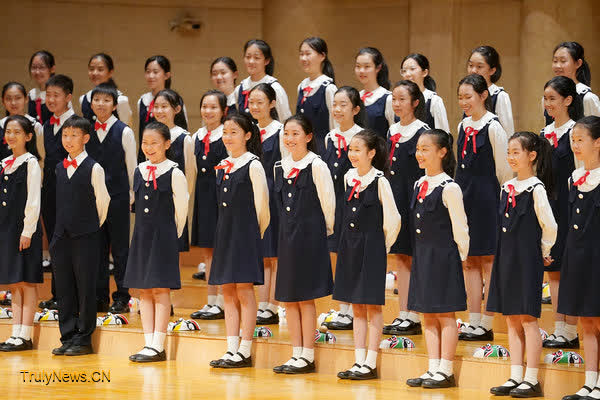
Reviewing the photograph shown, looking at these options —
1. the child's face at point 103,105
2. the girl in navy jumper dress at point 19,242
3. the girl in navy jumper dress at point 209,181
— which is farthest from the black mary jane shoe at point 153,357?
the child's face at point 103,105

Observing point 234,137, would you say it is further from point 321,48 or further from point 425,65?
point 425,65

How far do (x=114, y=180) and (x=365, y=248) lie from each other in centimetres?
208

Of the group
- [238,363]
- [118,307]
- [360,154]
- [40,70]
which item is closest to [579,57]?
[360,154]

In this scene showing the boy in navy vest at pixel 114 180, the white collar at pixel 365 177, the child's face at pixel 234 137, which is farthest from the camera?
the boy in navy vest at pixel 114 180

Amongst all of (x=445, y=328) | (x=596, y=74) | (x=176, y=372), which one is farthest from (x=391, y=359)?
(x=596, y=74)

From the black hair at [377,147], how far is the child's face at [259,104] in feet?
2.92

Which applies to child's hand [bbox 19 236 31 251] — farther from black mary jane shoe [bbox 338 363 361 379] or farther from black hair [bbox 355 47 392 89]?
black hair [bbox 355 47 392 89]

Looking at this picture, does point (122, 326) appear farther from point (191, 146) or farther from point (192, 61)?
point (192, 61)

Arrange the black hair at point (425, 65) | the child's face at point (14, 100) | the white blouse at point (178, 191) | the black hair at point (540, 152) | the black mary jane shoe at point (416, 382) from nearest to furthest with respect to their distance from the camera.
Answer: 1. the black hair at point (540, 152)
2. the black mary jane shoe at point (416, 382)
3. the white blouse at point (178, 191)
4. the black hair at point (425, 65)
5. the child's face at point (14, 100)

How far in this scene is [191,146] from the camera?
639cm

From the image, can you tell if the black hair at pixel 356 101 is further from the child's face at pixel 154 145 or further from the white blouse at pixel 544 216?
the white blouse at pixel 544 216

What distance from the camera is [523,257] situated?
479 cm

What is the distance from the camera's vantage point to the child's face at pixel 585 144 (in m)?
4.72

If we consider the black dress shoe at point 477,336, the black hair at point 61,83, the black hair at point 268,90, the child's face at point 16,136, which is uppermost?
the black hair at point 61,83
